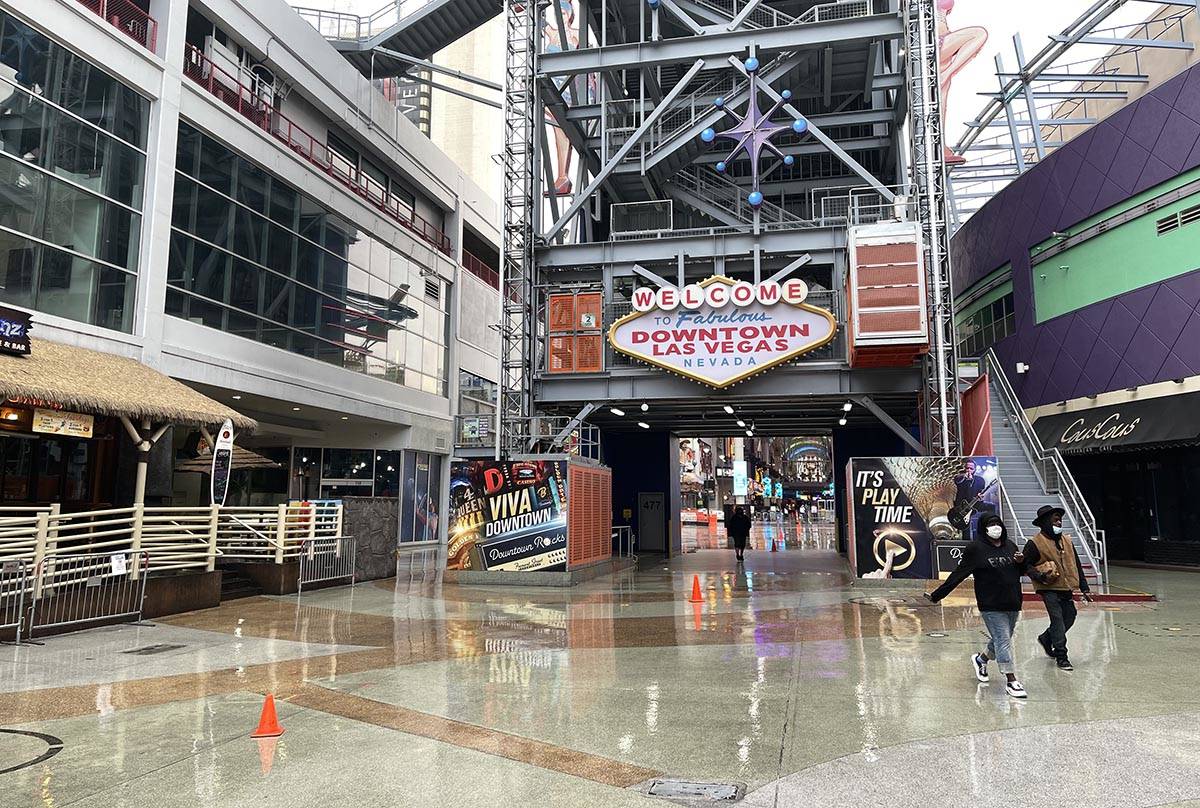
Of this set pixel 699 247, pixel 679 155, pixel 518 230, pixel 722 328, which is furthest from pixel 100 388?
pixel 679 155

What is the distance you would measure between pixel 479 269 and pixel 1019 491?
93.6ft

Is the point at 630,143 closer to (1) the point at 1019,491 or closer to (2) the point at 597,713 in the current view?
(1) the point at 1019,491

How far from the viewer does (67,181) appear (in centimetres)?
1825

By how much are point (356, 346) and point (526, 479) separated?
41.8ft

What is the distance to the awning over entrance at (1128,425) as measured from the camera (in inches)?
742

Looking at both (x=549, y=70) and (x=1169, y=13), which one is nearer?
(x=549, y=70)

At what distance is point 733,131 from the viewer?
24.0m

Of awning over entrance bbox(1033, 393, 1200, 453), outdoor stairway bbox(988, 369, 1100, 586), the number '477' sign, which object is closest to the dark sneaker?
outdoor stairway bbox(988, 369, 1100, 586)

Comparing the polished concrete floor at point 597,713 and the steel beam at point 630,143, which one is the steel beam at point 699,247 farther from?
the polished concrete floor at point 597,713

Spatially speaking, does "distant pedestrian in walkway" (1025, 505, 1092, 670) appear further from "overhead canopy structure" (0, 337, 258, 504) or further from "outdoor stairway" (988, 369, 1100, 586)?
"overhead canopy structure" (0, 337, 258, 504)

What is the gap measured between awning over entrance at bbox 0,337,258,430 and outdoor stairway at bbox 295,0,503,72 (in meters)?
16.2

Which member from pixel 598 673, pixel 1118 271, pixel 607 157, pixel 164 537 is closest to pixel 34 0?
pixel 164 537

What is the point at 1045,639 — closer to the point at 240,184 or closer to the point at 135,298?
the point at 135,298

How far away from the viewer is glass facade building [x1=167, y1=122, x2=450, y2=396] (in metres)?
22.0
